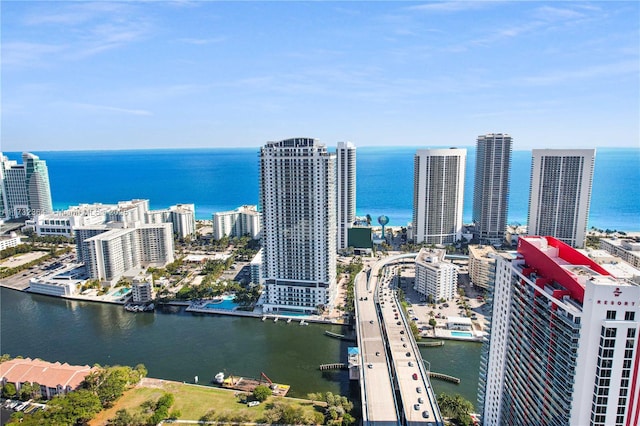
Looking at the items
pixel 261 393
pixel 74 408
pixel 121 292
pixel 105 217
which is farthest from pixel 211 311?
pixel 105 217

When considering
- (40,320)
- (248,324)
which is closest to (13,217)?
(40,320)

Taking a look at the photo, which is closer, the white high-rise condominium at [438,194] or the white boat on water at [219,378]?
the white boat on water at [219,378]

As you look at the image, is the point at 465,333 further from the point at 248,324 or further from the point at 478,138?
the point at 478,138

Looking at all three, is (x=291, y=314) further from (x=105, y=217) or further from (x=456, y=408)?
(x=105, y=217)

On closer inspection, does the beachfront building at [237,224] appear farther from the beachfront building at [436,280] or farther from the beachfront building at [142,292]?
the beachfront building at [436,280]

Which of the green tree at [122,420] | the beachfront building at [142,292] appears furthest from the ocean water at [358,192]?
the green tree at [122,420]
